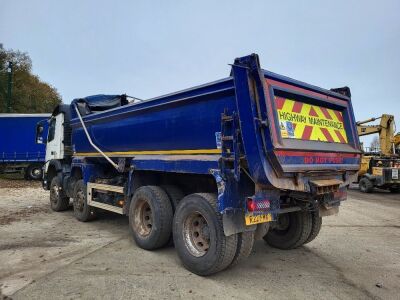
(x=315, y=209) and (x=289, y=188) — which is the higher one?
(x=289, y=188)

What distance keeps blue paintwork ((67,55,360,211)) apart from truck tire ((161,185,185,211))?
43 cm

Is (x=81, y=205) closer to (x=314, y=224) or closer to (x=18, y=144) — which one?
(x=314, y=224)

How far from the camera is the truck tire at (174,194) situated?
5832 millimetres

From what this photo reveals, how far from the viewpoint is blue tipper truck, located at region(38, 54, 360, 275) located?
4441mm

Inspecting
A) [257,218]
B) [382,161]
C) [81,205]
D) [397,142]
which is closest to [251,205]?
[257,218]

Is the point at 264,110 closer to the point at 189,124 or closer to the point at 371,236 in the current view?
the point at 189,124

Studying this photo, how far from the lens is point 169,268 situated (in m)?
5.15

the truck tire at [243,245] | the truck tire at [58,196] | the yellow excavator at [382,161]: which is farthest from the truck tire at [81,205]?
the yellow excavator at [382,161]

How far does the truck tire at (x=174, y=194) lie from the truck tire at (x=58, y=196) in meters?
4.66

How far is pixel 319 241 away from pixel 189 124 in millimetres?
3421

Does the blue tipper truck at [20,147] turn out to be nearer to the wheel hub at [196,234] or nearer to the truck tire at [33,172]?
the truck tire at [33,172]

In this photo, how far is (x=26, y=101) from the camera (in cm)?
3628

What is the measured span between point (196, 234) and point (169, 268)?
600 millimetres

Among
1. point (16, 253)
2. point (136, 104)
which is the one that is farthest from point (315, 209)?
point (16, 253)
